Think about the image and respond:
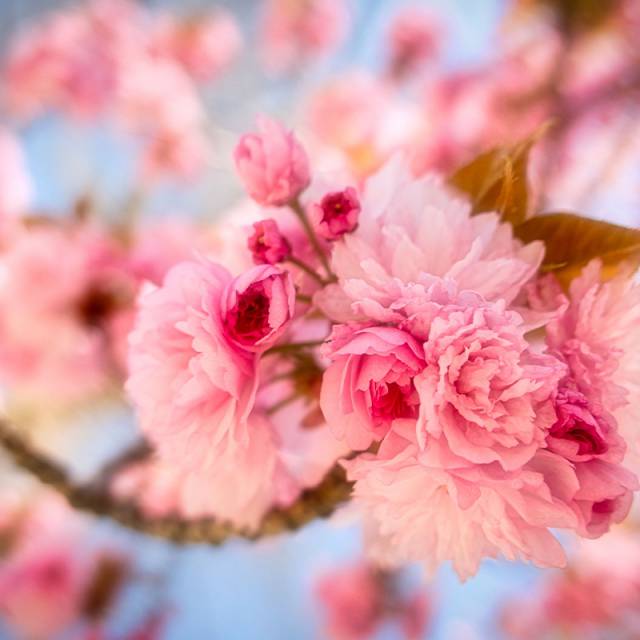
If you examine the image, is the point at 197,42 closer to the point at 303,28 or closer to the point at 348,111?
the point at 303,28

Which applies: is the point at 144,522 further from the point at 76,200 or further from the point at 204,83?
the point at 204,83

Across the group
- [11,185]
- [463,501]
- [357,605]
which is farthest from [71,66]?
[463,501]

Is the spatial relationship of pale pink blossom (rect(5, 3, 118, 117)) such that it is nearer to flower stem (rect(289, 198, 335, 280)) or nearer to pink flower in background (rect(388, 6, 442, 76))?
pink flower in background (rect(388, 6, 442, 76))

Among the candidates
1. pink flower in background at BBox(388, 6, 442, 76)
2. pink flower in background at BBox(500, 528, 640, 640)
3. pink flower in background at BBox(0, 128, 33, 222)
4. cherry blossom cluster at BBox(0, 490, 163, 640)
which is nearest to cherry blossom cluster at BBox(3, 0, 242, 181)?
pink flower in background at BBox(0, 128, 33, 222)

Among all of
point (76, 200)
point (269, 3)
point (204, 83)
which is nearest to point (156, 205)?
point (204, 83)

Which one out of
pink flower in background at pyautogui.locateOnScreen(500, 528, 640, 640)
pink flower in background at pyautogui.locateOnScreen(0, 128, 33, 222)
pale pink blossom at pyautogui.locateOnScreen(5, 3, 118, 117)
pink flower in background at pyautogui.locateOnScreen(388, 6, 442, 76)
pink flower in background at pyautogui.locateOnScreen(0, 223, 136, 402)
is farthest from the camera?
pink flower in background at pyautogui.locateOnScreen(388, 6, 442, 76)

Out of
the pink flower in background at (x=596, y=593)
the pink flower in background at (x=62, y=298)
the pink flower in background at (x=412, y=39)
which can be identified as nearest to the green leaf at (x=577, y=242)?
the pink flower in background at (x=62, y=298)
